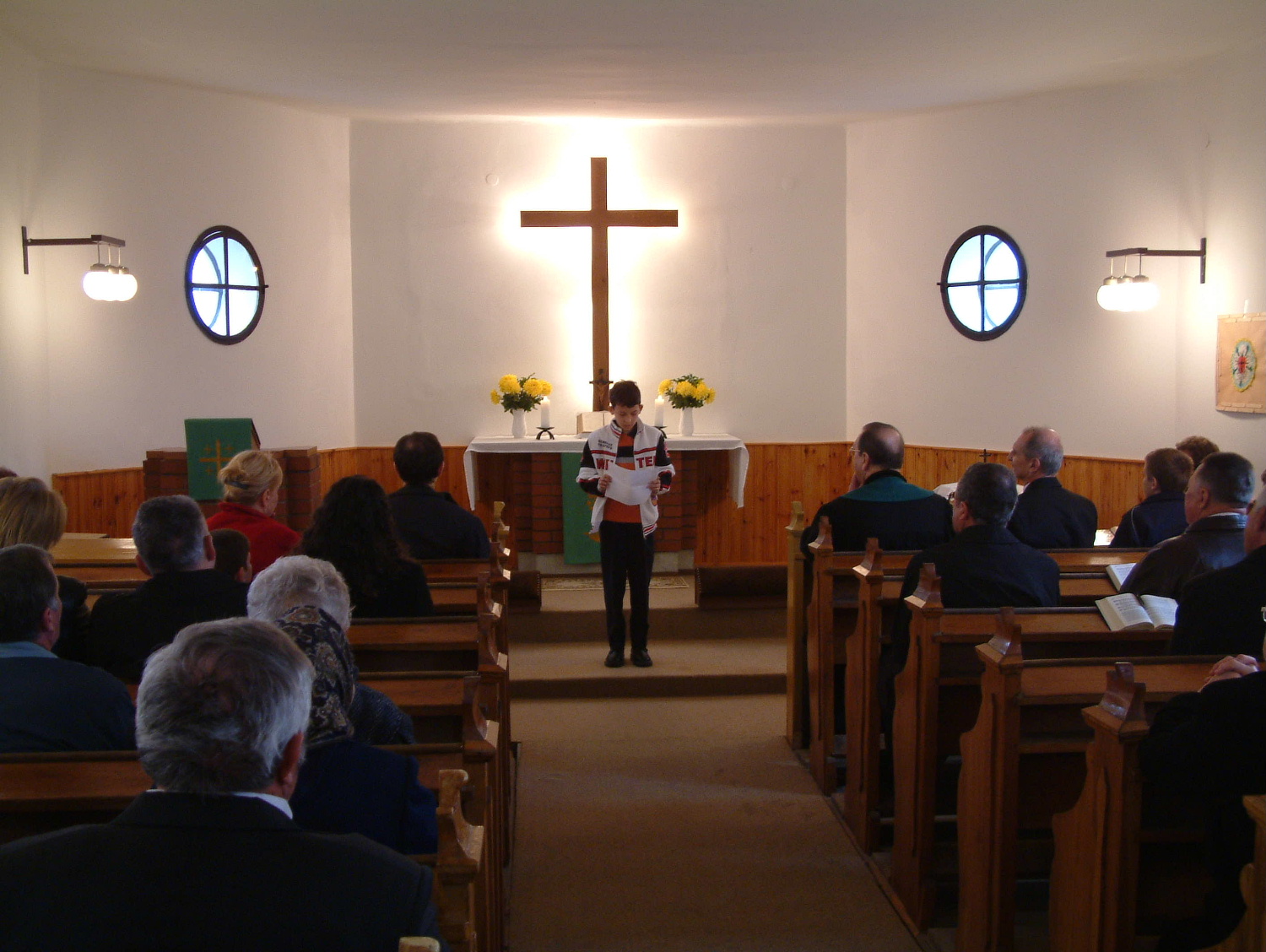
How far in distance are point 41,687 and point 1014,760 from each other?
228 centimetres

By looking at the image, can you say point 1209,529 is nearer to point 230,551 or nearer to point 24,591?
point 230,551

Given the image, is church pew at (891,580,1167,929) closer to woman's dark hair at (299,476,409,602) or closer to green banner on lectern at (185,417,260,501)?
woman's dark hair at (299,476,409,602)

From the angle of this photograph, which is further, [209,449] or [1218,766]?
[209,449]

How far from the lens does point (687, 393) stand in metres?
9.38

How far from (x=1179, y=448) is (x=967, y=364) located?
12.6 ft

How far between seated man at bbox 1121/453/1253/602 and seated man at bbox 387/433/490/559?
2629 millimetres

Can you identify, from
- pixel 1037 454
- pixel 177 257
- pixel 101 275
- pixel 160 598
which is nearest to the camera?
pixel 160 598

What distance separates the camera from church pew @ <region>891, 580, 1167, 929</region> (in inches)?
132

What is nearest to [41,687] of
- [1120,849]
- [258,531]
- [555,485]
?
[258,531]

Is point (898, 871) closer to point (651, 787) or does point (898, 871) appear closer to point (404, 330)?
point (651, 787)

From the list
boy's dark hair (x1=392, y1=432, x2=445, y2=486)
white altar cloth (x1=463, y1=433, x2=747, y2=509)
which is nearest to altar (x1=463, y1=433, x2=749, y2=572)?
white altar cloth (x1=463, y1=433, x2=747, y2=509)

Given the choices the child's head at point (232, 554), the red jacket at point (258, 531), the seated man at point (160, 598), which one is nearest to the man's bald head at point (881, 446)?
the red jacket at point (258, 531)

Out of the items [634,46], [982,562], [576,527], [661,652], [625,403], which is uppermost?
[634,46]

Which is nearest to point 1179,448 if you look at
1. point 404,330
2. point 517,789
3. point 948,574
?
point 948,574
